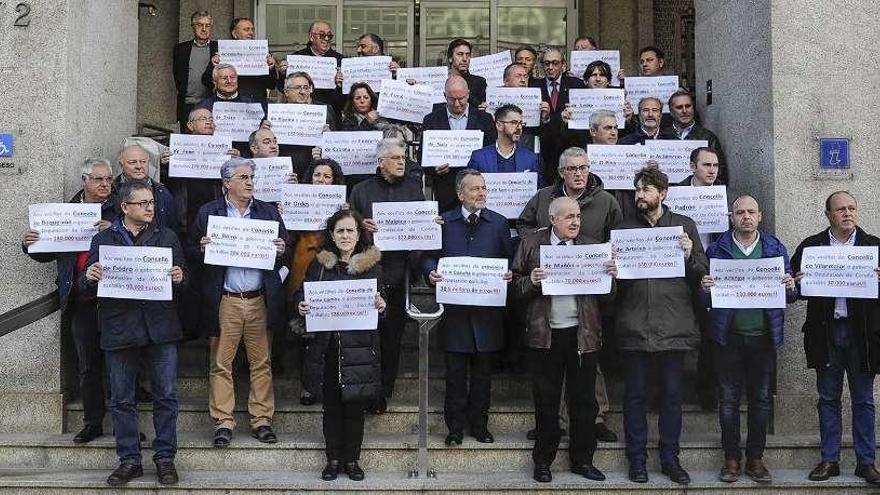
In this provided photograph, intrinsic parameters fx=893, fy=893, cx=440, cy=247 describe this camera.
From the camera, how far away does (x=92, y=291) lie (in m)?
6.78

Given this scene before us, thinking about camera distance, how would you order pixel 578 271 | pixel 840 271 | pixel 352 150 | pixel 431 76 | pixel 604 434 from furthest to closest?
pixel 431 76 → pixel 352 150 → pixel 604 434 → pixel 840 271 → pixel 578 271

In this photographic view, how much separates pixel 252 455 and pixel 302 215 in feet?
6.33

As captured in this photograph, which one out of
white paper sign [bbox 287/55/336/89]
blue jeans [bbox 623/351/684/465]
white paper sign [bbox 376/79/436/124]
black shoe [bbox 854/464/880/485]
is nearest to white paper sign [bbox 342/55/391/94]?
white paper sign [bbox 287/55/336/89]

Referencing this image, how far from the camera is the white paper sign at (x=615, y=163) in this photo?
301 inches

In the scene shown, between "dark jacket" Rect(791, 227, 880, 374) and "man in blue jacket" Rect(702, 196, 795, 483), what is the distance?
0.89ft

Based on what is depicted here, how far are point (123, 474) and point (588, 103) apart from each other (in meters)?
5.19

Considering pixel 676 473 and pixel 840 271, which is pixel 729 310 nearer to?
pixel 840 271

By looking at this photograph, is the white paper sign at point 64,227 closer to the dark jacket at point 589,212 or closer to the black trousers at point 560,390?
the dark jacket at point 589,212

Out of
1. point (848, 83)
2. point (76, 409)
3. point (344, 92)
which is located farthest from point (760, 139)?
point (76, 409)

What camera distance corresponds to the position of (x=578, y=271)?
21.2ft

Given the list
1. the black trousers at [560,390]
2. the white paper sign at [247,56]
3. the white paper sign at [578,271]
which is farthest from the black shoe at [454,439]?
the white paper sign at [247,56]

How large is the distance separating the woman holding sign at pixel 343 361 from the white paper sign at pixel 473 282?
549mm

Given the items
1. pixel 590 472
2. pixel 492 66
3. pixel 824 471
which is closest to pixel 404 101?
pixel 492 66

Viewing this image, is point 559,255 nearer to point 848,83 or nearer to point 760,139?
point 760,139
